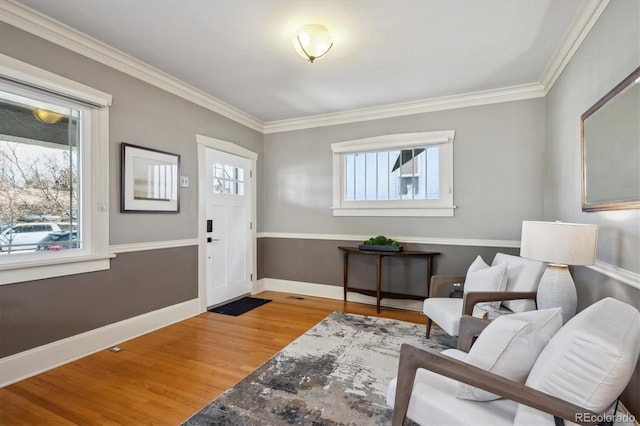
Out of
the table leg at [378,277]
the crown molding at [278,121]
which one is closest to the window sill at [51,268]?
the crown molding at [278,121]

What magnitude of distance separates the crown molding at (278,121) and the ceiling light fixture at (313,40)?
1625mm

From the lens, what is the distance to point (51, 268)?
237 centimetres

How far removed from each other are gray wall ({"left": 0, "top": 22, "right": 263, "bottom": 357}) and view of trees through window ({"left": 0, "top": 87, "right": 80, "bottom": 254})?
0.91 ft

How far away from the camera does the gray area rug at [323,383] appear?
1.81m

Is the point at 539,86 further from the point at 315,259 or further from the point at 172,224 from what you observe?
the point at 172,224

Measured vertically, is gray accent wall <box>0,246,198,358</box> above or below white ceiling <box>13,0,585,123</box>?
below

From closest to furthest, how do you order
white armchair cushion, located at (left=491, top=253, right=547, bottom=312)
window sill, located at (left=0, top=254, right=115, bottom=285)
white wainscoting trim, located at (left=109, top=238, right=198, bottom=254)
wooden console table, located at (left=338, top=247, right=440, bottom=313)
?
window sill, located at (left=0, top=254, right=115, bottom=285), white armchair cushion, located at (left=491, top=253, right=547, bottom=312), white wainscoting trim, located at (left=109, top=238, right=198, bottom=254), wooden console table, located at (left=338, top=247, right=440, bottom=313)

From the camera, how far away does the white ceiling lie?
85.2 inches

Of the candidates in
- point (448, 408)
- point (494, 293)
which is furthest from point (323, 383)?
point (494, 293)

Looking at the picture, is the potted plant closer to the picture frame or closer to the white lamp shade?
the white lamp shade

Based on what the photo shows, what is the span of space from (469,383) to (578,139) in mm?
2299

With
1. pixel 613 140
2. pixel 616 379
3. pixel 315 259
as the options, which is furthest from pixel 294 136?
pixel 616 379

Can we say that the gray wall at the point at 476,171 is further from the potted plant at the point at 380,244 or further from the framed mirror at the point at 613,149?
the framed mirror at the point at 613,149

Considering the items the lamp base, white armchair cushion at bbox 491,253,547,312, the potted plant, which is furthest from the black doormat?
the lamp base
